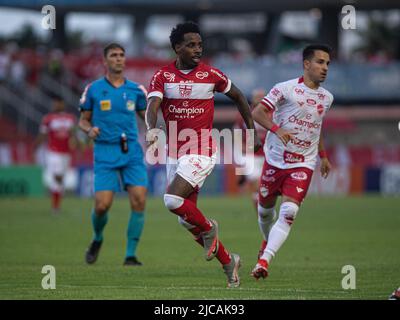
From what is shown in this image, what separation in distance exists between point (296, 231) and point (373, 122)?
2843 centimetres

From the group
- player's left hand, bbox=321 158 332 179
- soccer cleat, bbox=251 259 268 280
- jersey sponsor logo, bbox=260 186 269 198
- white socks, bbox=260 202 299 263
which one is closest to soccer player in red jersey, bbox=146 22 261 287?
soccer cleat, bbox=251 259 268 280

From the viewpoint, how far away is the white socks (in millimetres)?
12266

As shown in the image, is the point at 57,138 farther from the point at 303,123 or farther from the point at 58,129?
the point at 303,123

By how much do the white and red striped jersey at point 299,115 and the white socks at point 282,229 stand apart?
59cm

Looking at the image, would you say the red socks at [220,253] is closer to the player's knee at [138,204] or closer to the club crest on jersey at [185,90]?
the club crest on jersey at [185,90]

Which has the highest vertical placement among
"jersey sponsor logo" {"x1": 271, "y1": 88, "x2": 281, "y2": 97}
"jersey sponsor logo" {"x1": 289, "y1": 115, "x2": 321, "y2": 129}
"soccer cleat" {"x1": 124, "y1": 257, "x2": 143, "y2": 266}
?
"jersey sponsor logo" {"x1": 271, "y1": 88, "x2": 281, "y2": 97}

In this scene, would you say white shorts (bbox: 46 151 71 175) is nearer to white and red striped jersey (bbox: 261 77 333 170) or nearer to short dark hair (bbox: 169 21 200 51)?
white and red striped jersey (bbox: 261 77 333 170)

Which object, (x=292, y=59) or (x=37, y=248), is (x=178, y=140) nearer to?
(x=37, y=248)

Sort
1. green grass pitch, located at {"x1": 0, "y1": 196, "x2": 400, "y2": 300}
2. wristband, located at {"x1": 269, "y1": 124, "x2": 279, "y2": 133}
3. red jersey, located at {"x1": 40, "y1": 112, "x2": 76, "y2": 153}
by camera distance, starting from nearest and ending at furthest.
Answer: green grass pitch, located at {"x1": 0, "y1": 196, "x2": 400, "y2": 300}
wristband, located at {"x1": 269, "y1": 124, "x2": 279, "y2": 133}
red jersey, located at {"x1": 40, "y1": 112, "x2": 76, "y2": 153}

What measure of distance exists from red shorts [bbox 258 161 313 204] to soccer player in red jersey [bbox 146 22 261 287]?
42.9 inches

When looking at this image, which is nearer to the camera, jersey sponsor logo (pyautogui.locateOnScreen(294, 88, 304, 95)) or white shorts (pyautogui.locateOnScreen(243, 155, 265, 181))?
jersey sponsor logo (pyautogui.locateOnScreen(294, 88, 304, 95))

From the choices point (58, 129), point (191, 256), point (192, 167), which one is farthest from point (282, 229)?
point (58, 129)

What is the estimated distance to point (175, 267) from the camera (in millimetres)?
14438

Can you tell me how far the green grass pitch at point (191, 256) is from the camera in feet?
37.5
